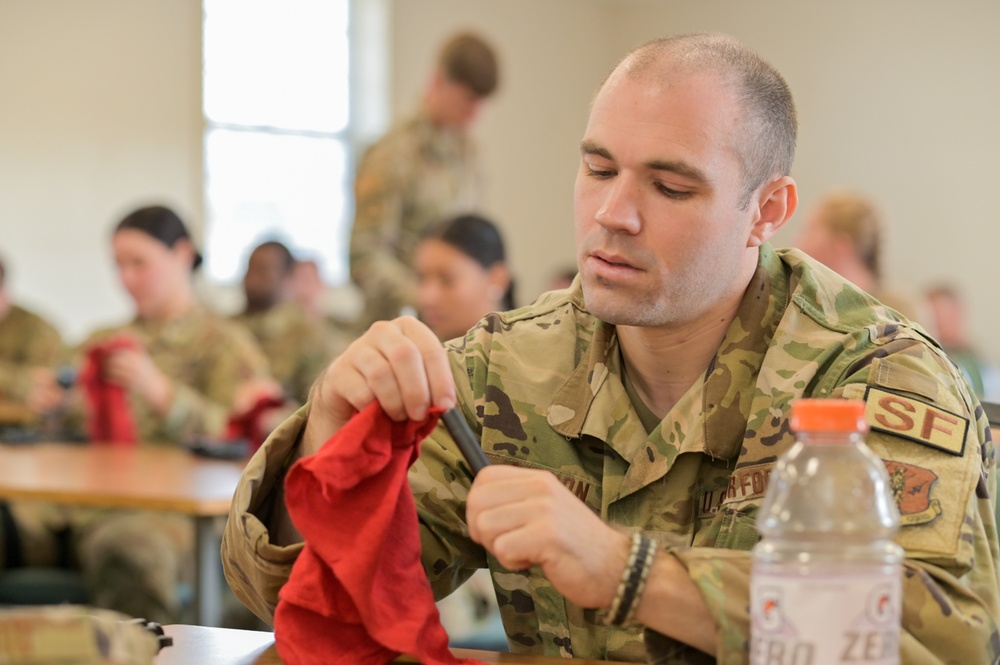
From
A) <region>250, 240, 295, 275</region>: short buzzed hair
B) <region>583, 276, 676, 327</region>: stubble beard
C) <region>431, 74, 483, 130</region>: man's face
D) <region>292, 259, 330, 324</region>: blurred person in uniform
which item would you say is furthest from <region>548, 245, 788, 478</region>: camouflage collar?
<region>292, 259, 330, 324</region>: blurred person in uniform

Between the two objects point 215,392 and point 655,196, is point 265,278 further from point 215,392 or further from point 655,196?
point 655,196

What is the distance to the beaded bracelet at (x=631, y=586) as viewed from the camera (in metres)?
1.18

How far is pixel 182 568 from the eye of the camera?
3477mm

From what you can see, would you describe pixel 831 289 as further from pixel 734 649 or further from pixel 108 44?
pixel 108 44

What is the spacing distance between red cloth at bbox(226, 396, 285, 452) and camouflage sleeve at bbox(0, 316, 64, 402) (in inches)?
94.4

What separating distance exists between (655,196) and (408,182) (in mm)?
3536

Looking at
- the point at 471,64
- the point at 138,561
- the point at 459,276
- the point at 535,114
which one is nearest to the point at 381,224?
the point at 471,64

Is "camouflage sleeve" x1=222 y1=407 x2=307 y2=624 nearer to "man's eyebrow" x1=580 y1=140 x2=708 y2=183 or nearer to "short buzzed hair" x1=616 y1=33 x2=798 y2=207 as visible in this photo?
"man's eyebrow" x1=580 y1=140 x2=708 y2=183

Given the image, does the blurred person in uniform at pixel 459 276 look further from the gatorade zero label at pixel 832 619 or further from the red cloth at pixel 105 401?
the gatorade zero label at pixel 832 619

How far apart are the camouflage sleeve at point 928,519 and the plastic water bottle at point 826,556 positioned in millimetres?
141

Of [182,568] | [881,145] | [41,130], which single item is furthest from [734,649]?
[881,145]

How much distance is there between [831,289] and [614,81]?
0.38 m

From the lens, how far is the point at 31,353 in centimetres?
609

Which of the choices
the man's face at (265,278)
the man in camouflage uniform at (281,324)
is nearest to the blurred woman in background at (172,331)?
the man in camouflage uniform at (281,324)
